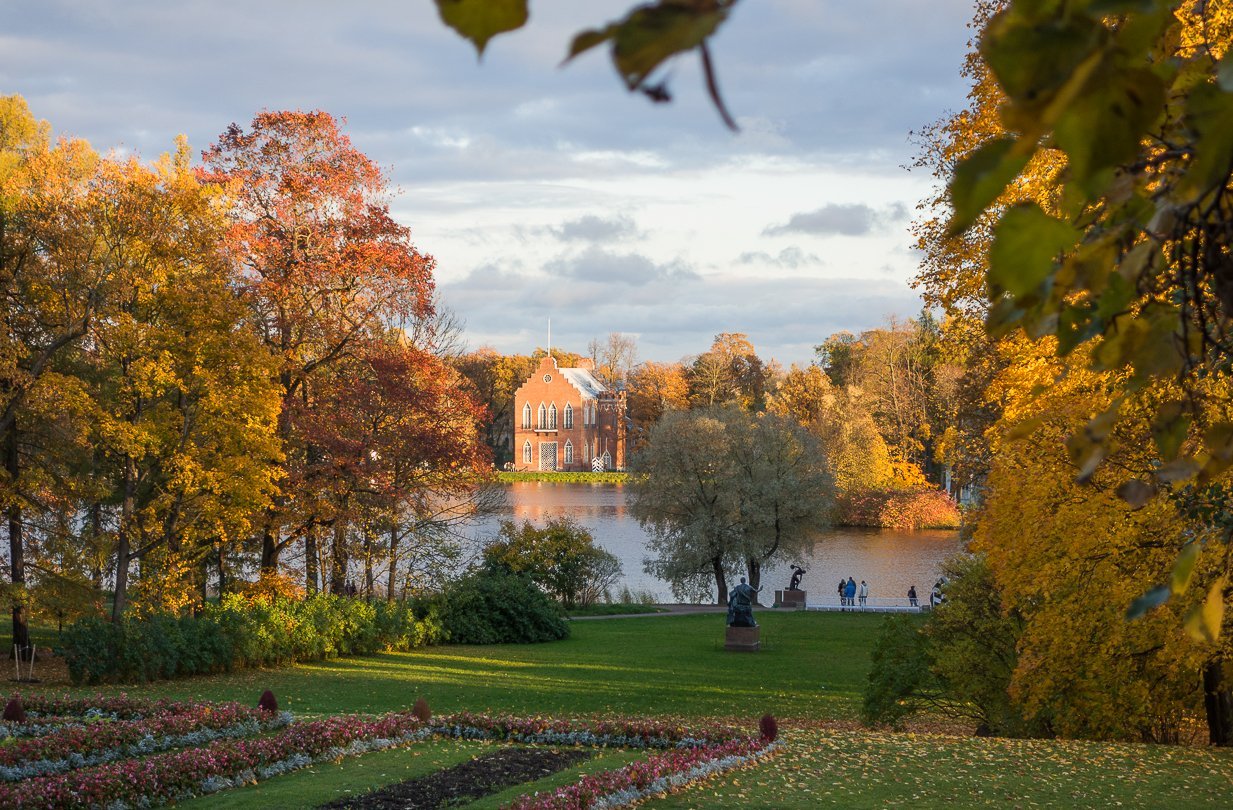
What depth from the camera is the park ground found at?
28.7 feet

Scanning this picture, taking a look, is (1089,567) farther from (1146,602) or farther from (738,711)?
(1146,602)

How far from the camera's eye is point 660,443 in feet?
119

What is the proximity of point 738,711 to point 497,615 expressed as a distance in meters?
11.1

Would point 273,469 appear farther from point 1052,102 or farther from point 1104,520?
point 1052,102

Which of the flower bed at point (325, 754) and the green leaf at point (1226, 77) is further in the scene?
the flower bed at point (325, 754)

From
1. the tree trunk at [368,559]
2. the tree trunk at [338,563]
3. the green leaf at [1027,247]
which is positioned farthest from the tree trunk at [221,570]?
the green leaf at [1027,247]

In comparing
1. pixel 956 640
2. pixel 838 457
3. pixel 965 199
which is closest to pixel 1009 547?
pixel 956 640

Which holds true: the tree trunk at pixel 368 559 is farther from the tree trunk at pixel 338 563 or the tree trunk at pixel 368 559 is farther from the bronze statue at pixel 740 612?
the bronze statue at pixel 740 612

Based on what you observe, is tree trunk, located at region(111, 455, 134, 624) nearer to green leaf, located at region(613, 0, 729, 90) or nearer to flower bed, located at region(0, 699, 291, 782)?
flower bed, located at region(0, 699, 291, 782)

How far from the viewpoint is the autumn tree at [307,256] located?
2358cm

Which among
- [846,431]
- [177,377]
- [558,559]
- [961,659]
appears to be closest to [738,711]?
[961,659]

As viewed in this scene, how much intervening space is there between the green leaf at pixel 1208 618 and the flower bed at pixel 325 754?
736cm

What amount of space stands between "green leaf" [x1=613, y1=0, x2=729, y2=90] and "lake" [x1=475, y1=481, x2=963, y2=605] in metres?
28.1

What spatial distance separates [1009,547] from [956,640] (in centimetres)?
272
